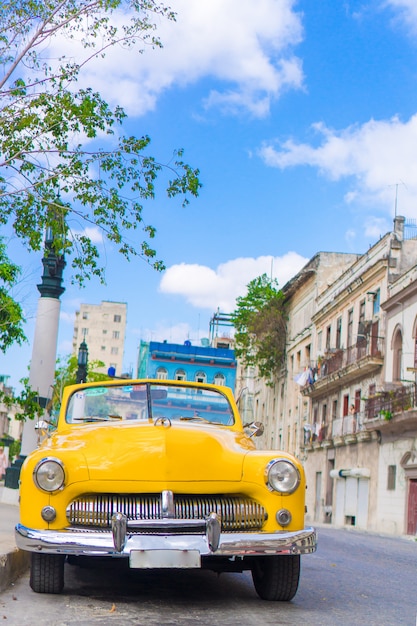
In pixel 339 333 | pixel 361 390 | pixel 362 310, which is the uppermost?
pixel 362 310

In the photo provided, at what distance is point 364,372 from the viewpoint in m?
37.0

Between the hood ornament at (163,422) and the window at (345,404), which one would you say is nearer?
the hood ornament at (163,422)

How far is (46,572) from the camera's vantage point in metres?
6.21

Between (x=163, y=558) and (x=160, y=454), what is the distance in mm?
736

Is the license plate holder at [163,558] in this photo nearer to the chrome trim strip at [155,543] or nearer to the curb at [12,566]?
the chrome trim strip at [155,543]

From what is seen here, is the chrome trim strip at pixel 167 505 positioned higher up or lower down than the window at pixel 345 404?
lower down

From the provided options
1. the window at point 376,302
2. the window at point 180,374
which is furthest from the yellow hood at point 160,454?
the window at point 180,374

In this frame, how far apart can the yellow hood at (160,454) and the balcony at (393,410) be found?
2347 centimetres

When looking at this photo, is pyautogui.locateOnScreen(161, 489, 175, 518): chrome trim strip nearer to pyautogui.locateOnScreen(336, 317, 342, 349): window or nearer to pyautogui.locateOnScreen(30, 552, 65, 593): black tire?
pyautogui.locateOnScreen(30, 552, 65, 593): black tire

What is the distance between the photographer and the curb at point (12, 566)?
6535 mm

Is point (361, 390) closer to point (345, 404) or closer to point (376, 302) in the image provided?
point (345, 404)

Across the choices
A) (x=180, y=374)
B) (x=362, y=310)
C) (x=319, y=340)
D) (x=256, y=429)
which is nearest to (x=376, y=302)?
(x=362, y=310)

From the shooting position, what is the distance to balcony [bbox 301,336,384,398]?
116 ft

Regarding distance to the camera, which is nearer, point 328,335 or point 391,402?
point 391,402
